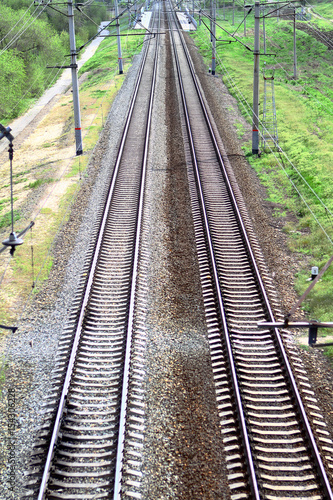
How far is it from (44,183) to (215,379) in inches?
573

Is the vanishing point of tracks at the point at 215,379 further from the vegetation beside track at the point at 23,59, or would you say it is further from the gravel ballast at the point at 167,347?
the vegetation beside track at the point at 23,59

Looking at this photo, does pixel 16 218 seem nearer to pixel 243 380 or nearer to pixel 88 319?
pixel 88 319

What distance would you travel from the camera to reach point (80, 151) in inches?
982

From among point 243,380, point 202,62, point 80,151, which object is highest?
point 202,62

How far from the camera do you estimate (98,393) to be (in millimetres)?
9742

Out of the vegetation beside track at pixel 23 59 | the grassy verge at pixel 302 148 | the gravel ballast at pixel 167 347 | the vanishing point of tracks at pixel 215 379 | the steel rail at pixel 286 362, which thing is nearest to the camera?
the steel rail at pixel 286 362

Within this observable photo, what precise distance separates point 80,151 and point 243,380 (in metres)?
17.5

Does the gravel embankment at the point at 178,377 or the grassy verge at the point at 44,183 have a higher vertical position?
the grassy verge at the point at 44,183

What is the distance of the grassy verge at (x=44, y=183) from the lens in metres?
14.3

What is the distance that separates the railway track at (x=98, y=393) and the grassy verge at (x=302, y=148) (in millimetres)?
4744

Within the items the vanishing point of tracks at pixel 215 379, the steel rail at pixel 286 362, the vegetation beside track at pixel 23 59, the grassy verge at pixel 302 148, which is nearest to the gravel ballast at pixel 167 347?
the vanishing point of tracks at pixel 215 379

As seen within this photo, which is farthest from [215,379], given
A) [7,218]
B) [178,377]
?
[7,218]

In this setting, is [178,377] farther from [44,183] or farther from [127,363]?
[44,183]

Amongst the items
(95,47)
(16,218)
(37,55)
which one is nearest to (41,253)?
(16,218)
